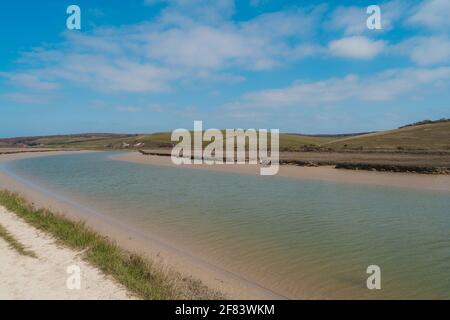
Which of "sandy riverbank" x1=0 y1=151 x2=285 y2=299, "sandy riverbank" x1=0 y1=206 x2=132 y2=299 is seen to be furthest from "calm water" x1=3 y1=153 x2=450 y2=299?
"sandy riverbank" x1=0 y1=206 x2=132 y2=299

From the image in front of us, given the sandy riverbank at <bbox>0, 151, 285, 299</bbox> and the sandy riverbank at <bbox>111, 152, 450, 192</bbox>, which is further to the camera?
the sandy riverbank at <bbox>111, 152, 450, 192</bbox>

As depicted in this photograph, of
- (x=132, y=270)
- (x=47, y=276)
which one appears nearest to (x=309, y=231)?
(x=132, y=270)

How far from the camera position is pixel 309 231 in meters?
13.5

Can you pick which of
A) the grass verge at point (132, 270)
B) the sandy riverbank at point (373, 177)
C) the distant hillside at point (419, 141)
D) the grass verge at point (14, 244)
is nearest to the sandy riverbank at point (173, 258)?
the grass verge at point (132, 270)

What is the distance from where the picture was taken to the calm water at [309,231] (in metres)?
9.13

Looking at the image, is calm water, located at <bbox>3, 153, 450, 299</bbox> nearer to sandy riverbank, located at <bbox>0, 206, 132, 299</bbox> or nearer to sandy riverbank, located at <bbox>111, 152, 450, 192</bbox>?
sandy riverbank, located at <bbox>111, 152, 450, 192</bbox>

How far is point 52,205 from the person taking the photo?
19109 mm

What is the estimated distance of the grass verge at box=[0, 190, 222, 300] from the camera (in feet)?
24.9

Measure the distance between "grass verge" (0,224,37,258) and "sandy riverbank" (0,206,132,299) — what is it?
11 cm

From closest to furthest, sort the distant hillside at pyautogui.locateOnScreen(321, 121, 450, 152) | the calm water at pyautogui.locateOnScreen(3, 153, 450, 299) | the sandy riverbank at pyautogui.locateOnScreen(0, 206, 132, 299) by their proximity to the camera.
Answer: the sandy riverbank at pyautogui.locateOnScreen(0, 206, 132, 299) < the calm water at pyautogui.locateOnScreen(3, 153, 450, 299) < the distant hillside at pyautogui.locateOnScreen(321, 121, 450, 152)

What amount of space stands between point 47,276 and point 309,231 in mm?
8839

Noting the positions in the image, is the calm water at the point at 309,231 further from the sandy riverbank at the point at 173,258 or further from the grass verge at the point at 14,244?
the grass verge at the point at 14,244

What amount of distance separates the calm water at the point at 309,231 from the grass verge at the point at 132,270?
6.33 ft
